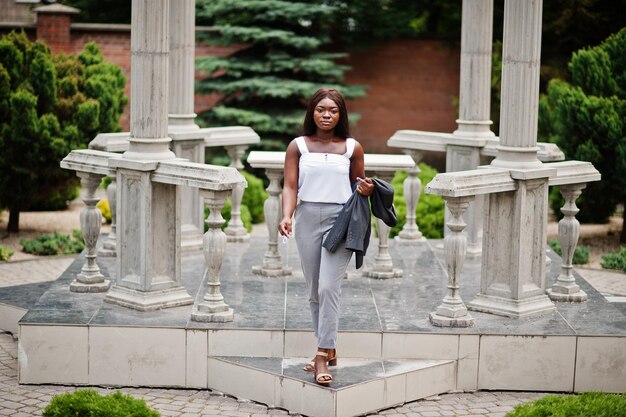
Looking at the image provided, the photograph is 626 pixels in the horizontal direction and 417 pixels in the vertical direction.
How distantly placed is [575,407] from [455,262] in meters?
2.05

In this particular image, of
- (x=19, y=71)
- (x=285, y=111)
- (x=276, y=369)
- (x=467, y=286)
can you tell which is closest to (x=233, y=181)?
(x=276, y=369)

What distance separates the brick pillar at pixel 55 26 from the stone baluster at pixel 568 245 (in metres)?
14.8

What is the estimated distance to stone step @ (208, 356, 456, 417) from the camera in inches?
303

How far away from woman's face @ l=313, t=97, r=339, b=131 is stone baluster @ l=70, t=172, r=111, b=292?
9.78 ft

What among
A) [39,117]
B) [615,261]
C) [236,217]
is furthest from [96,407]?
[39,117]

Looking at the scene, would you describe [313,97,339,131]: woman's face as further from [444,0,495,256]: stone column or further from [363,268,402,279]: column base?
[444,0,495,256]: stone column

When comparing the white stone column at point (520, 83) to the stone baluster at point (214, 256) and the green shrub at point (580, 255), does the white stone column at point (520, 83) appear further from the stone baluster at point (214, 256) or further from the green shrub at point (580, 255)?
the green shrub at point (580, 255)

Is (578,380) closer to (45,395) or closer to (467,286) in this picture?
(467,286)

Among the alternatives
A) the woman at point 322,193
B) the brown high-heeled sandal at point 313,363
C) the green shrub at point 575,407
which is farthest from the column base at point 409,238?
the green shrub at point 575,407

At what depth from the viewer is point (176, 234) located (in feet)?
30.4

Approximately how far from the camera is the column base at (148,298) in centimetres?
908

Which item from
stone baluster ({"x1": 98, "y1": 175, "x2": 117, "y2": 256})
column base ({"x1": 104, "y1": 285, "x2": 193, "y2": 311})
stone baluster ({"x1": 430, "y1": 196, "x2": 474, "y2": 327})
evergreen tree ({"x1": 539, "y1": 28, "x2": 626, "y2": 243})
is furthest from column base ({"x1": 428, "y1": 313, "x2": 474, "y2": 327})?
evergreen tree ({"x1": 539, "y1": 28, "x2": 626, "y2": 243})

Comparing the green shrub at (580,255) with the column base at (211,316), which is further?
the green shrub at (580,255)

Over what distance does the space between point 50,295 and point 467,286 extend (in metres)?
3.79
